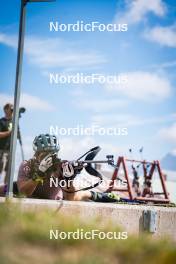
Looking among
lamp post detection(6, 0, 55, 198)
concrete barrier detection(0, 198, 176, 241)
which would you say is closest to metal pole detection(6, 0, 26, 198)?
lamp post detection(6, 0, 55, 198)

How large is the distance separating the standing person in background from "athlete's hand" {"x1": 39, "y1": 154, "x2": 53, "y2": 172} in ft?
8.39

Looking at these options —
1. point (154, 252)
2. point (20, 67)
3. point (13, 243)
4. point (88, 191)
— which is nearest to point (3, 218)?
point (13, 243)

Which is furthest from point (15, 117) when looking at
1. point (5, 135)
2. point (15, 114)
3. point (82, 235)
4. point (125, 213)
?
point (5, 135)

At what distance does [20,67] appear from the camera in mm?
5223

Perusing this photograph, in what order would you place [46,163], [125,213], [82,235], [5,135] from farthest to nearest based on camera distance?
[5,135], [125,213], [46,163], [82,235]

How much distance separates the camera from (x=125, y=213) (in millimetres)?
5566

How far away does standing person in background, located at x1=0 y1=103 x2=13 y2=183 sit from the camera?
7931 mm

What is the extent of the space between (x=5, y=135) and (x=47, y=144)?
98.2 inches

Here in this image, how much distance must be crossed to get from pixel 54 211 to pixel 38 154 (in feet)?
2.49

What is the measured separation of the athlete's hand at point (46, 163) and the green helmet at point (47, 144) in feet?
0.40

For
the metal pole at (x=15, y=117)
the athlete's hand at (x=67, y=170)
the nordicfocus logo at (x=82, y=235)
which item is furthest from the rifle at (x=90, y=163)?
the nordicfocus logo at (x=82, y=235)

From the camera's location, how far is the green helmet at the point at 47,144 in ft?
18.0

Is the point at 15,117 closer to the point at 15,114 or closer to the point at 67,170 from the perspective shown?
the point at 15,114

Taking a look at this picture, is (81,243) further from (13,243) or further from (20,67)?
(20,67)
